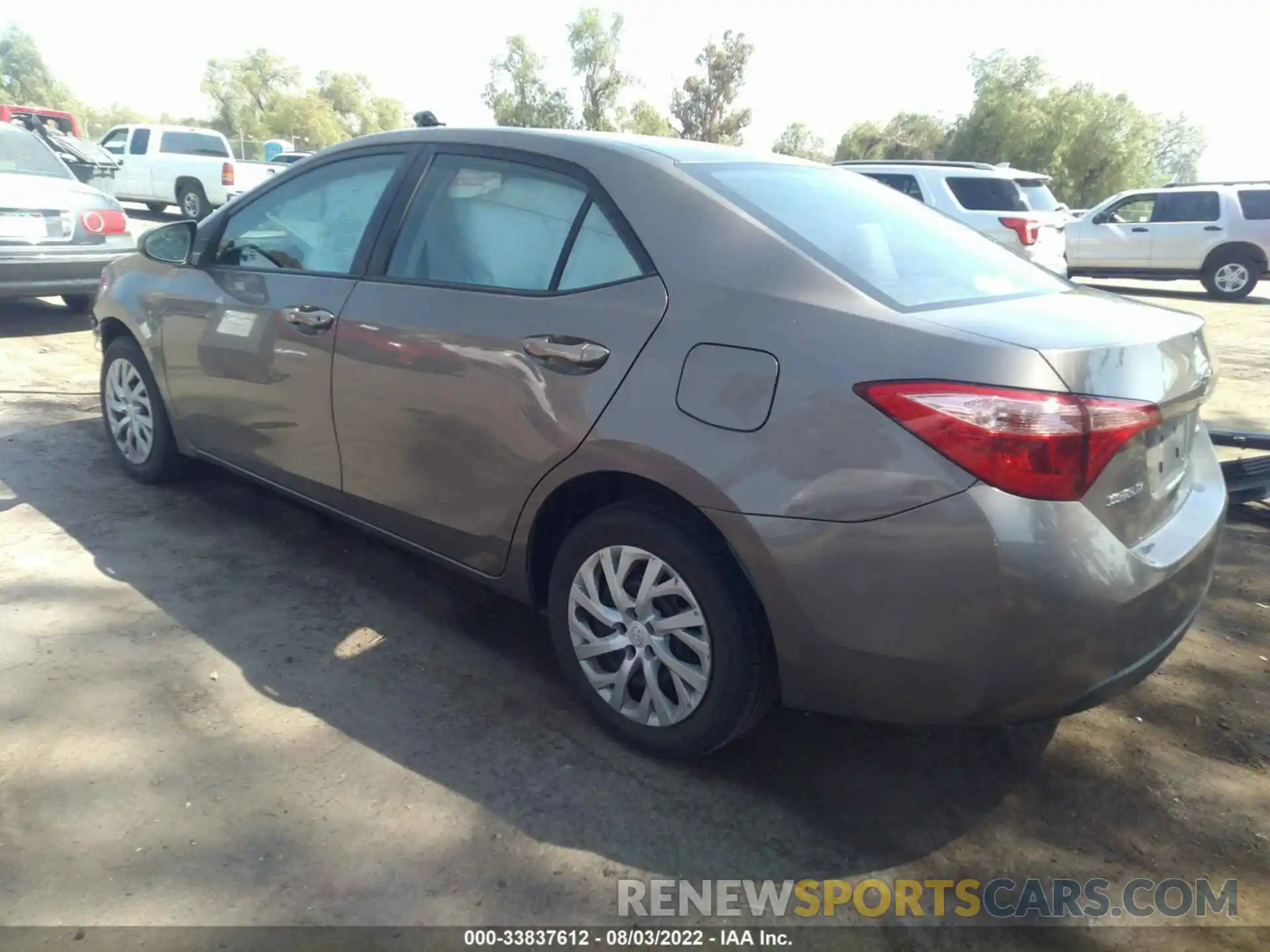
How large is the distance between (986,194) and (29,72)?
96.3m

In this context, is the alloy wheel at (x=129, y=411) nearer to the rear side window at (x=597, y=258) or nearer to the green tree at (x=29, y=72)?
the rear side window at (x=597, y=258)

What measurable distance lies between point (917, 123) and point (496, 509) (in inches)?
2233

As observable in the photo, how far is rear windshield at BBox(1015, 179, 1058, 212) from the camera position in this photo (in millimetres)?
13203

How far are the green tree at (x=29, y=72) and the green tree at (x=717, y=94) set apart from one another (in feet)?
182

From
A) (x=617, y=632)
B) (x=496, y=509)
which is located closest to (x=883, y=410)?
(x=617, y=632)

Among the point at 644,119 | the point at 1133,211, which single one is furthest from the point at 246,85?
the point at 1133,211

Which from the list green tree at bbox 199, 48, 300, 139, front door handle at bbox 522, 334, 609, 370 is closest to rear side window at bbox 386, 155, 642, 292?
front door handle at bbox 522, 334, 609, 370

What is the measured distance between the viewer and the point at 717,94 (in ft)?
198

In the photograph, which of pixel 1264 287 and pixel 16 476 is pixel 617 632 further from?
pixel 1264 287

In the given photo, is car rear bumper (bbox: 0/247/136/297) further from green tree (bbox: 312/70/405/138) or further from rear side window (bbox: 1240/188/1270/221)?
green tree (bbox: 312/70/405/138)

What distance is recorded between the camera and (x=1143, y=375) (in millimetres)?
2215

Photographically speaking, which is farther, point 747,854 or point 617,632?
point 617,632

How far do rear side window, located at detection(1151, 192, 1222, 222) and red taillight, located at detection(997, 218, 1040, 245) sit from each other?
5.09 m

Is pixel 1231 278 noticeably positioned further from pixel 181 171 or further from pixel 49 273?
pixel 181 171
